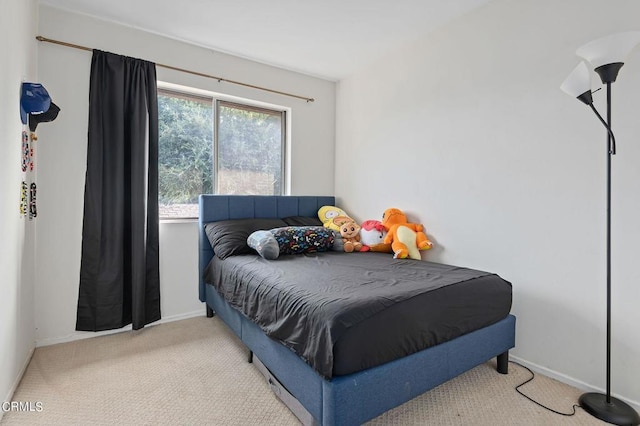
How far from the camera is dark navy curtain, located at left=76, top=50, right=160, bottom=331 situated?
245cm

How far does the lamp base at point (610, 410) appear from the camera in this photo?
1555mm

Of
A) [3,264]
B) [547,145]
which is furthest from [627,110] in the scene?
[3,264]

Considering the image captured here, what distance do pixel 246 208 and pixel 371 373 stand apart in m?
2.14

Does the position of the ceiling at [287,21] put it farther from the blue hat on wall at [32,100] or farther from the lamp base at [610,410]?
the lamp base at [610,410]

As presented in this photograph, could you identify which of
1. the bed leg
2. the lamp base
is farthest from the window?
the lamp base

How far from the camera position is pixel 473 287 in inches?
69.2

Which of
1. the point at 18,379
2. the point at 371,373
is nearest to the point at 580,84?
the point at 371,373

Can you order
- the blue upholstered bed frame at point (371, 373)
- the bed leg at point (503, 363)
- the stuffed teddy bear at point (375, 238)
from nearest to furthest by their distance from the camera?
the blue upholstered bed frame at point (371, 373) → the bed leg at point (503, 363) → the stuffed teddy bear at point (375, 238)

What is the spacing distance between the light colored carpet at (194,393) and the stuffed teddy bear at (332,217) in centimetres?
139

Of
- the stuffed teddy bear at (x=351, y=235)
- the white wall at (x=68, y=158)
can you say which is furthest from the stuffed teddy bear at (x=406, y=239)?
the white wall at (x=68, y=158)

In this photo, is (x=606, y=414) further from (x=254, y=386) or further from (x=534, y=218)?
(x=254, y=386)

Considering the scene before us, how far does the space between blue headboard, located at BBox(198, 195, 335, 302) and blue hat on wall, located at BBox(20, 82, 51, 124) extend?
1.25m

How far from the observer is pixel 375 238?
2.84 meters

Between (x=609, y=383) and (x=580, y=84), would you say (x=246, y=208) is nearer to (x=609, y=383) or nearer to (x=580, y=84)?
(x=580, y=84)
